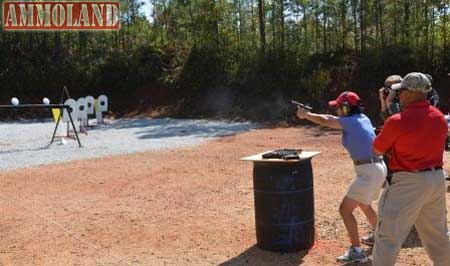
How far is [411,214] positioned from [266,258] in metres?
1.63

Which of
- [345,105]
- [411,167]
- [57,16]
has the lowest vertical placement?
[411,167]

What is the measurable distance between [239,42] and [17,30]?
1146cm

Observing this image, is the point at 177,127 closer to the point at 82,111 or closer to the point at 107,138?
the point at 82,111

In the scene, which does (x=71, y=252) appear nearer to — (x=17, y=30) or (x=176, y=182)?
(x=176, y=182)

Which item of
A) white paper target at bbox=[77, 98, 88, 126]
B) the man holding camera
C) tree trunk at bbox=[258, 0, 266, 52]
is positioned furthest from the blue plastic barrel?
tree trunk at bbox=[258, 0, 266, 52]

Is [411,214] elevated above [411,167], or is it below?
below

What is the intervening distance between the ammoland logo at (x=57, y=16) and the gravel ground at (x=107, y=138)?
6841 millimetres

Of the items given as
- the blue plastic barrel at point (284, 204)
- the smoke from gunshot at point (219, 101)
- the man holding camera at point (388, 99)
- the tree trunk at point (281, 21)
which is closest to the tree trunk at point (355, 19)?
the tree trunk at point (281, 21)

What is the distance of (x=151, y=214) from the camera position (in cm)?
704

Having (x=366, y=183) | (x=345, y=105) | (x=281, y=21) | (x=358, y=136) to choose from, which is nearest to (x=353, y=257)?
(x=366, y=183)

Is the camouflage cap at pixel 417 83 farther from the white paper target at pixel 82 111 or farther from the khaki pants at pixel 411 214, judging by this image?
the white paper target at pixel 82 111

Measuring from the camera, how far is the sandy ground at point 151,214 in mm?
5359

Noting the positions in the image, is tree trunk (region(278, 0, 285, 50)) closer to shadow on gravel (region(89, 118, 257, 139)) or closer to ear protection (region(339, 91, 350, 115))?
shadow on gravel (region(89, 118, 257, 139))

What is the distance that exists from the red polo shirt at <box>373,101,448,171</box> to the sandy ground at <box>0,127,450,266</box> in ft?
4.72
